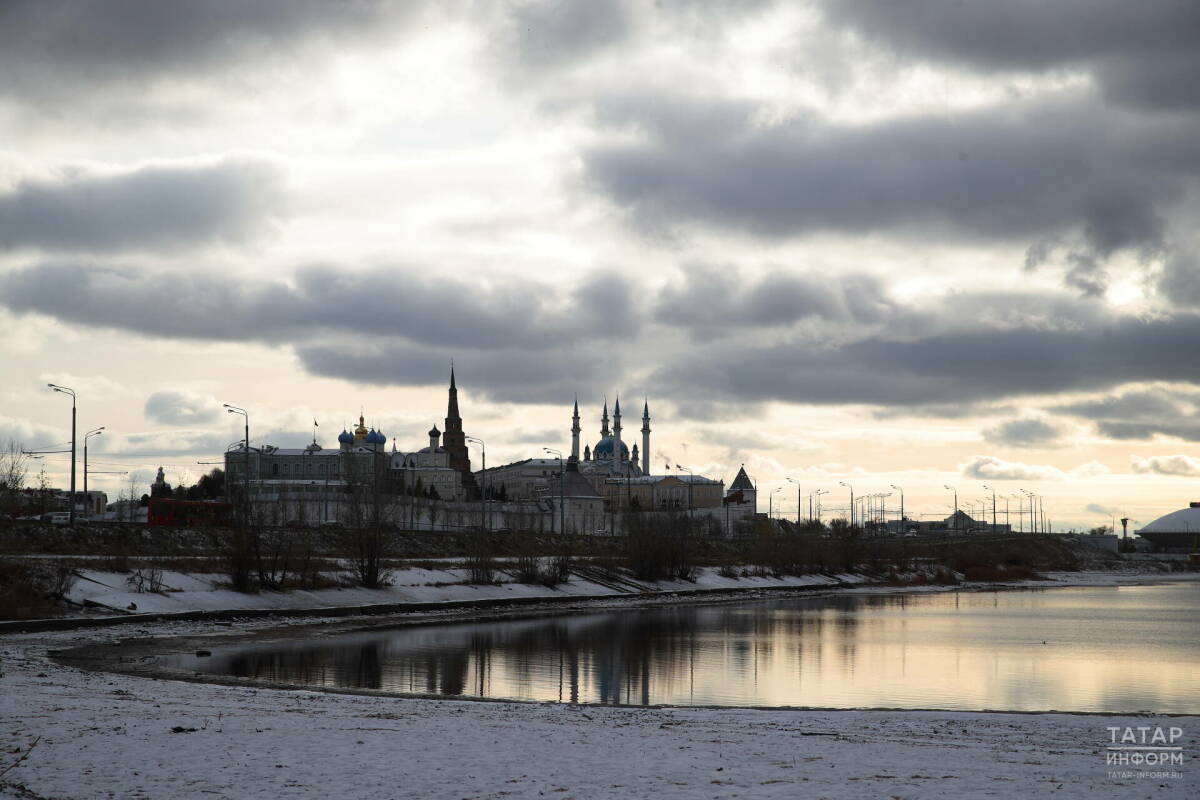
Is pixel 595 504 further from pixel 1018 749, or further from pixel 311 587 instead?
pixel 1018 749

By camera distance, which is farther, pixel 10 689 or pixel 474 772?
pixel 10 689

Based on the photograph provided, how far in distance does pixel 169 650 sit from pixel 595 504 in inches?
6095

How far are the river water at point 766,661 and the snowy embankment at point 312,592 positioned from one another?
271 inches

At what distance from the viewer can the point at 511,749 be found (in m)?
16.4

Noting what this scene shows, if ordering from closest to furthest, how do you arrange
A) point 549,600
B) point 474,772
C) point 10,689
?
point 474,772 → point 10,689 → point 549,600

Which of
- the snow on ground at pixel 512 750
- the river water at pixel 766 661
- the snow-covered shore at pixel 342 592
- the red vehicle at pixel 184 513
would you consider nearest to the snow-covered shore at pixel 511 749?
the snow on ground at pixel 512 750

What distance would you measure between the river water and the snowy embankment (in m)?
6.89

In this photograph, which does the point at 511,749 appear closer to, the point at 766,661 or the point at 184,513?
the point at 766,661

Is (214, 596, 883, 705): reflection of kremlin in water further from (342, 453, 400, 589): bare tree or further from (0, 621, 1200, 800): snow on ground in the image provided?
(342, 453, 400, 589): bare tree

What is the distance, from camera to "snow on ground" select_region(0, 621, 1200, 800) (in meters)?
13.8

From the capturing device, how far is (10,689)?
65.8ft

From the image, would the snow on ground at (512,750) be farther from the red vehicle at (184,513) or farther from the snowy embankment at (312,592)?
the red vehicle at (184,513)

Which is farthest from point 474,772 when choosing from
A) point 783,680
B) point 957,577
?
point 957,577

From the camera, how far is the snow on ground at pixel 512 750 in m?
13.8
